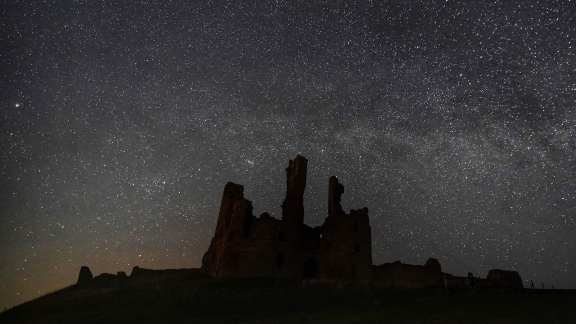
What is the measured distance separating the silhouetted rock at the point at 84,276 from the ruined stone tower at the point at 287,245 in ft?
45.5

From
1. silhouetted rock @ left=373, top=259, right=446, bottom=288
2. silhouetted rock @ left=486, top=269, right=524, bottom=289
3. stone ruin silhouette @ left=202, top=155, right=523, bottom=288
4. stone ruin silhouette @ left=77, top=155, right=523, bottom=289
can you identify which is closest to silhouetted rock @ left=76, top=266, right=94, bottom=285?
stone ruin silhouette @ left=77, top=155, right=523, bottom=289

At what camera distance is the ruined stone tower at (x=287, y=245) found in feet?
147

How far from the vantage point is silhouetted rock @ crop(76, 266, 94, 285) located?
5137 centimetres

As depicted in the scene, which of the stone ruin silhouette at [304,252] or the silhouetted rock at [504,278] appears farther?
the stone ruin silhouette at [304,252]

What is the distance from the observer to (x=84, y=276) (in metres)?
52.2

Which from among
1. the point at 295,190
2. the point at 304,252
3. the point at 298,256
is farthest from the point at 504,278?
the point at 295,190

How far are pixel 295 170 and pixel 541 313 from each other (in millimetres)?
33602

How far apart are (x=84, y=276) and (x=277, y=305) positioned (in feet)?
97.8

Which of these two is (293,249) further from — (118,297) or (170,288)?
(118,297)

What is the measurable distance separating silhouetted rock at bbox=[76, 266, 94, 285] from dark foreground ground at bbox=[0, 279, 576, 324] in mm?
5308

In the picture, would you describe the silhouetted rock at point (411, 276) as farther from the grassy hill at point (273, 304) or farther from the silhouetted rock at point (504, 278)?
the silhouetted rock at point (504, 278)

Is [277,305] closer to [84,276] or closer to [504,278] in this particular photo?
[504,278]

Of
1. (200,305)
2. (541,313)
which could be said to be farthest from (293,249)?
(541,313)

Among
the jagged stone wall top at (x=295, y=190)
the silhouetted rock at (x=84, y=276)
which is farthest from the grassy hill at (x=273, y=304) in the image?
the jagged stone wall top at (x=295, y=190)
